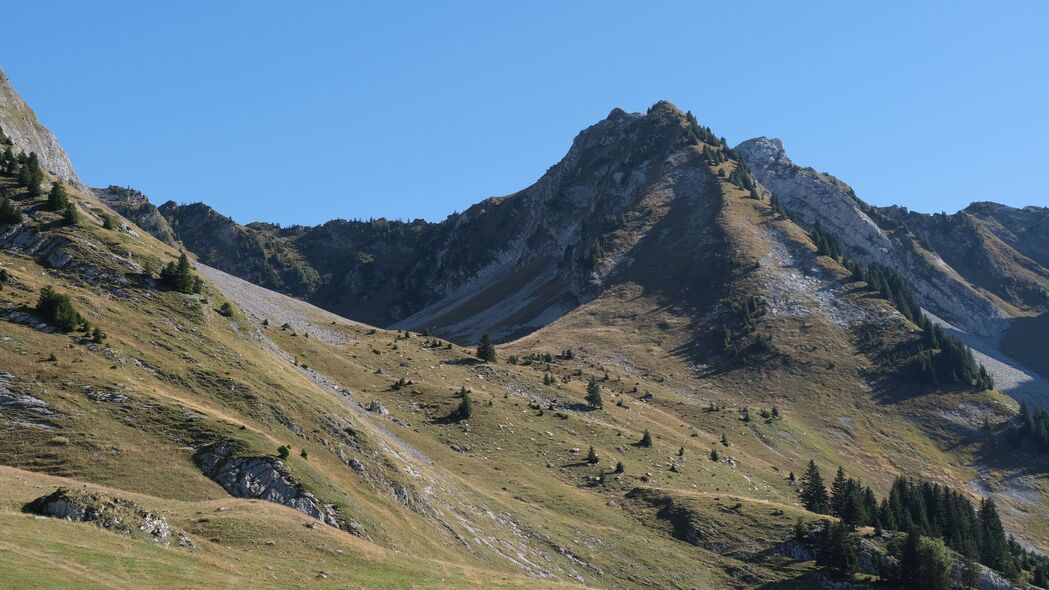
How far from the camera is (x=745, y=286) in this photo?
646 ft

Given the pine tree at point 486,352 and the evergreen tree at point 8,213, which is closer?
the evergreen tree at point 8,213

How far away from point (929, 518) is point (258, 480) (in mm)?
86161

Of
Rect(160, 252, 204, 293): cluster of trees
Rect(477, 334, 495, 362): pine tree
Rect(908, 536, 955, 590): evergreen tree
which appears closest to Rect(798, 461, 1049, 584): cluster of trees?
Rect(908, 536, 955, 590): evergreen tree

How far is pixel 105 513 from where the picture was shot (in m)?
39.8

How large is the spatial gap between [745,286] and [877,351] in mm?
35380

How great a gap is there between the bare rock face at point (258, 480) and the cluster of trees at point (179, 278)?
35.9m

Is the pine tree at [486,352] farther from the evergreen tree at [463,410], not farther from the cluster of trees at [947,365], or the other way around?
the cluster of trees at [947,365]

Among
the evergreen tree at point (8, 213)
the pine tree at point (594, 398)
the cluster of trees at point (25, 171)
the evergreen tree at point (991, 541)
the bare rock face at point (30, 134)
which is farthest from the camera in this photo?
the bare rock face at point (30, 134)

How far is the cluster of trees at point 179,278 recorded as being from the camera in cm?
8650

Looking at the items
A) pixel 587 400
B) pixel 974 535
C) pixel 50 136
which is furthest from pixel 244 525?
pixel 50 136

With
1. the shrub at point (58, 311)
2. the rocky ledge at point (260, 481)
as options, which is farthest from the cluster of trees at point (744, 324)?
the shrub at point (58, 311)

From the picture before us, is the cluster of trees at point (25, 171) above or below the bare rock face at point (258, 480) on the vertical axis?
above

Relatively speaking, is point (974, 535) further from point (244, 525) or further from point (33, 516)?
point (33, 516)

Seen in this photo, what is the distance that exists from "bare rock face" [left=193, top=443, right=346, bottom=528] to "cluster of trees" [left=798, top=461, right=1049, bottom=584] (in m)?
51.2
